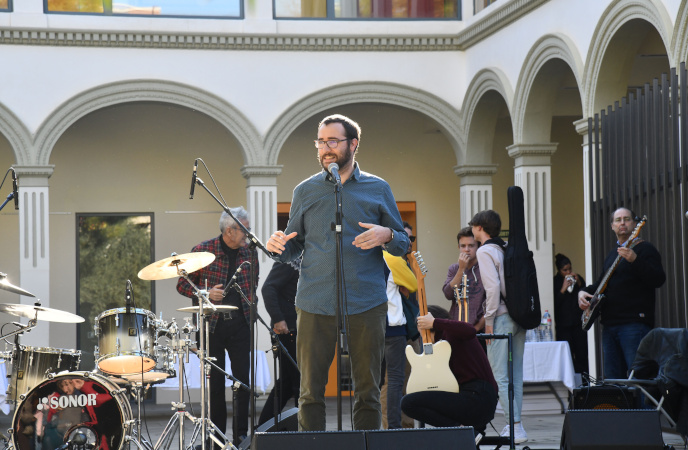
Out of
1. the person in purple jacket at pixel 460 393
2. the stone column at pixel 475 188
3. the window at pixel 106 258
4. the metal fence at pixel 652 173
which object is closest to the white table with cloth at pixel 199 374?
the window at pixel 106 258

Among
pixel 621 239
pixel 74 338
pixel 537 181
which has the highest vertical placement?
pixel 537 181

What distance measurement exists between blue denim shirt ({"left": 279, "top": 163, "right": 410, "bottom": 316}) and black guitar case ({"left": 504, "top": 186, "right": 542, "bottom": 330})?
308 centimetres

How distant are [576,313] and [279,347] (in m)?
6.72

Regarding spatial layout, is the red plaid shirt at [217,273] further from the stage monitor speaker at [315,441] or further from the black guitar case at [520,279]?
the stage monitor speaker at [315,441]

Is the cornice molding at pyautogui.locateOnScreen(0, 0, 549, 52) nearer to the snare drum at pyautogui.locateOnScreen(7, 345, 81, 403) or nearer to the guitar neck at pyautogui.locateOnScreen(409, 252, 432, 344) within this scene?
the guitar neck at pyautogui.locateOnScreen(409, 252, 432, 344)

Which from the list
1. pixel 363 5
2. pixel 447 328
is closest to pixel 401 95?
pixel 363 5

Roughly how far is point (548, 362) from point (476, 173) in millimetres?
3688

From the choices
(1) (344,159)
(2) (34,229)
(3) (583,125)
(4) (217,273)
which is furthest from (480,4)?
(1) (344,159)

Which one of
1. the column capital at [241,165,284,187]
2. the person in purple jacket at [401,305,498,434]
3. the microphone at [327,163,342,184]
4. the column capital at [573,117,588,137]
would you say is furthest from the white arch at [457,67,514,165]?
the microphone at [327,163,342,184]

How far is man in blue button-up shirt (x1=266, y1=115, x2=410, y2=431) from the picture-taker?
457 centimetres

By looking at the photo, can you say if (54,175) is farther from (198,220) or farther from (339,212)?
(339,212)

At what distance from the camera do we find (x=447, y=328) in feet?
21.6

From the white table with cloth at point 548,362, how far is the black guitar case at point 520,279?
2569 mm

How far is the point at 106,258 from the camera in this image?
1403cm
